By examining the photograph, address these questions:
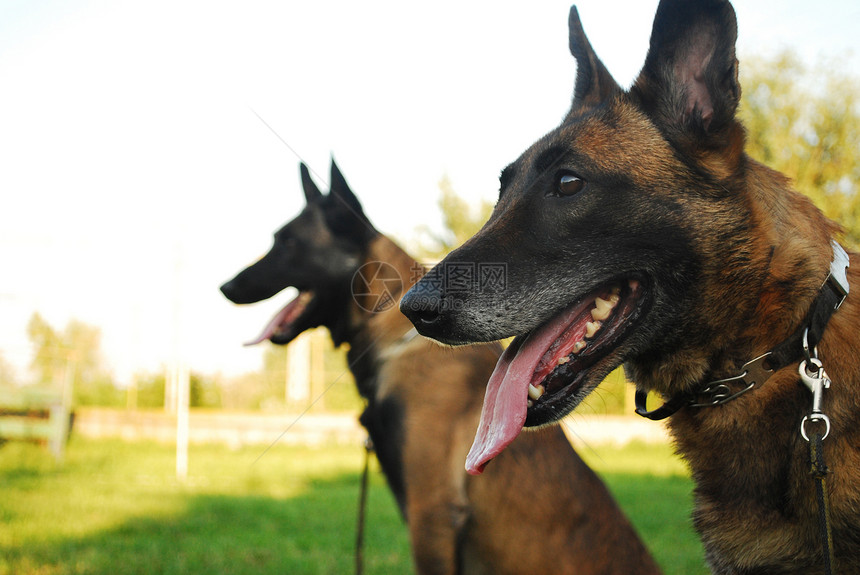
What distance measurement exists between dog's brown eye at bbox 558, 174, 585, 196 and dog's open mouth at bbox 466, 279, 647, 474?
291 mm

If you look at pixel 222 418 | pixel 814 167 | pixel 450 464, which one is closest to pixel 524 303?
pixel 450 464

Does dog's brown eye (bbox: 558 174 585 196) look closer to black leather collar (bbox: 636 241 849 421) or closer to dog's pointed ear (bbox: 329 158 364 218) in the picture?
black leather collar (bbox: 636 241 849 421)

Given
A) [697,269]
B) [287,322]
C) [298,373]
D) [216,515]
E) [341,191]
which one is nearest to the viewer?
[697,269]

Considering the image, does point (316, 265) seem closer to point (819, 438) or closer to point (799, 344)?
point (799, 344)

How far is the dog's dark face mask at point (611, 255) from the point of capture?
5.48 feet

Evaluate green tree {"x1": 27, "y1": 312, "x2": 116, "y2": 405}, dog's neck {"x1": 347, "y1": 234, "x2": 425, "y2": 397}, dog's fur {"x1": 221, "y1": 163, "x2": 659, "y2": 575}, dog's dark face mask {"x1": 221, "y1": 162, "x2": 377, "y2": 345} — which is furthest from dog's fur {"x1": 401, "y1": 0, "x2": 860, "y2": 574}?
green tree {"x1": 27, "y1": 312, "x2": 116, "y2": 405}

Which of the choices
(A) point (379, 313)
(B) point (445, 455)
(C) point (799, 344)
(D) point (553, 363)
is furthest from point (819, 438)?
(A) point (379, 313)

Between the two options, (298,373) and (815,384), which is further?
(298,373)

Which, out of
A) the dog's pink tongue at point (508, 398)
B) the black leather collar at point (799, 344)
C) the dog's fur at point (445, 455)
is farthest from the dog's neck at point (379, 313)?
the black leather collar at point (799, 344)

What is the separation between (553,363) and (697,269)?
0.48m

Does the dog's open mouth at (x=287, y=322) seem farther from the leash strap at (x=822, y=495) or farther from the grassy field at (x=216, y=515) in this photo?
the leash strap at (x=822, y=495)

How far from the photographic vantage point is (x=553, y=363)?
1.70 metres

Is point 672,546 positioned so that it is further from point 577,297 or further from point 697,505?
point 577,297

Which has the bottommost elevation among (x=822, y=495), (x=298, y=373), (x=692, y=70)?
(x=298, y=373)
